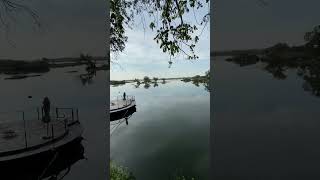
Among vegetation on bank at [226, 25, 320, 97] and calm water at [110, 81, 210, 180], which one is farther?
calm water at [110, 81, 210, 180]

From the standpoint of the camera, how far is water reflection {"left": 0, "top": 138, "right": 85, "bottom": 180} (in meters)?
2.61

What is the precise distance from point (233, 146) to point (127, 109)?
4.16 metres

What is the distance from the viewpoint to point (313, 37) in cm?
329

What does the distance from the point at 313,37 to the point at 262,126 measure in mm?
1092

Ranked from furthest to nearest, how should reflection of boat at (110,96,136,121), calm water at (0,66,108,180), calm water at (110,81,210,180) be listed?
1. calm water at (110,81,210,180)
2. reflection of boat at (110,96,136,121)
3. calm water at (0,66,108,180)

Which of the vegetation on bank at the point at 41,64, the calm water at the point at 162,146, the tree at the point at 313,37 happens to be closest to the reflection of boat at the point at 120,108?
the calm water at the point at 162,146

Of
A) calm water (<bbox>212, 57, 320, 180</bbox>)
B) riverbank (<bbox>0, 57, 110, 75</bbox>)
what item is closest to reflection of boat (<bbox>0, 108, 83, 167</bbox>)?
riverbank (<bbox>0, 57, 110, 75</bbox>)

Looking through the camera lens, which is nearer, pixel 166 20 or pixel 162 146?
pixel 166 20

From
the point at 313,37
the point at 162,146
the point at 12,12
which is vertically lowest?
the point at 162,146

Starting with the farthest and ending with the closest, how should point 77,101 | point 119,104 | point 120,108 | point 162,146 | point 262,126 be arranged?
point 162,146 → point 119,104 → point 120,108 → point 262,126 → point 77,101

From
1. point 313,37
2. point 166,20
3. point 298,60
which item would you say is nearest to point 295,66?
point 298,60

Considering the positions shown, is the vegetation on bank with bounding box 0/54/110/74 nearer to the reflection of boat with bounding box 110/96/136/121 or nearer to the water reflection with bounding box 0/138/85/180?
the water reflection with bounding box 0/138/85/180

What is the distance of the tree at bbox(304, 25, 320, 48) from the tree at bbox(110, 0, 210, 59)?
1075mm

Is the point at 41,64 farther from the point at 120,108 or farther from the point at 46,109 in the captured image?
the point at 120,108
